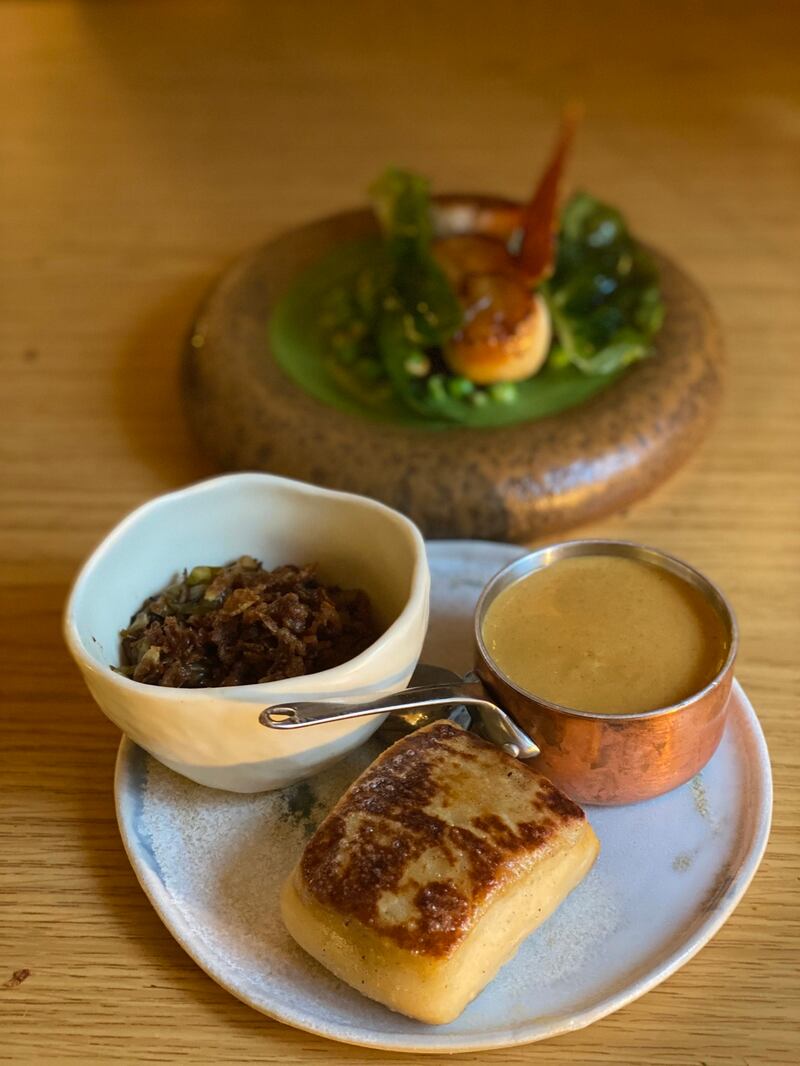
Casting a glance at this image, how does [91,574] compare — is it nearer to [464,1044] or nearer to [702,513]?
[464,1044]

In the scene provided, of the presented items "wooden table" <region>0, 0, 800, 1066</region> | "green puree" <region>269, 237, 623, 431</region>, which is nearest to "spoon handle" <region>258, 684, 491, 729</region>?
"wooden table" <region>0, 0, 800, 1066</region>

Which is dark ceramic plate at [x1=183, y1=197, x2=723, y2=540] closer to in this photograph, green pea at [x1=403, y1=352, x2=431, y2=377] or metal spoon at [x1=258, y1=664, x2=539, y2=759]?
green pea at [x1=403, y1=352, x2=431, y2=377]

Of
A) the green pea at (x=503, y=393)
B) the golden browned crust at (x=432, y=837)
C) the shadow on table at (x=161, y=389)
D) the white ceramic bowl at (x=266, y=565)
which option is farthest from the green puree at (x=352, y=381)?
the golden browned crust at (x=432, y=837)

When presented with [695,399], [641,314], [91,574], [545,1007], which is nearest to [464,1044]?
[545,1007]

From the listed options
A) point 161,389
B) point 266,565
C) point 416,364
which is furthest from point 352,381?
point 266,565

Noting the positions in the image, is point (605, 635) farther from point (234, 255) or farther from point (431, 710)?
point (234, 255)

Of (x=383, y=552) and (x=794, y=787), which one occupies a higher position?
(x=383, y=552)
